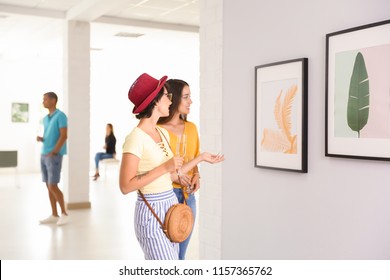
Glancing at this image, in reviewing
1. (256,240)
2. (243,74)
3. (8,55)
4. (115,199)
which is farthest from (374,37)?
(8,55)

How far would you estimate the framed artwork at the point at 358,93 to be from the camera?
272cm

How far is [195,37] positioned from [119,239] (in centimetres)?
549

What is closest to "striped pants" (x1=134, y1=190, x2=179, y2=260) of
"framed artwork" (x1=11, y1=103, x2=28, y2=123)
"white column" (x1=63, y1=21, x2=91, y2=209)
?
"white column" (x1=63, y1=21, x2=91, y2=209)

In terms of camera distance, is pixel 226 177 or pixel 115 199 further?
pixel 115 199

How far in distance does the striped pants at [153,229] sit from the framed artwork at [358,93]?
1042 millimetres

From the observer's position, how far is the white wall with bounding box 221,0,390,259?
9.45ft

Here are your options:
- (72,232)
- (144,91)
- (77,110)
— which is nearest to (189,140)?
(144,91)

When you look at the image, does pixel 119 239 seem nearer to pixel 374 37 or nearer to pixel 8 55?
pixel 374 37

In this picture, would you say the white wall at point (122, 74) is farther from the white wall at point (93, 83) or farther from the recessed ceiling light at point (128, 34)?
the recessed ceiling light at point (128, 34)

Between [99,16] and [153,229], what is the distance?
243 inches

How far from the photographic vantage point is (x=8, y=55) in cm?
1390

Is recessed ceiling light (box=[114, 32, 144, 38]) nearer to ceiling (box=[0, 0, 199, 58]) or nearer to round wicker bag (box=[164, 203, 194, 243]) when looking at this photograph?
ceiling (box=[0, 0, 199, 58])

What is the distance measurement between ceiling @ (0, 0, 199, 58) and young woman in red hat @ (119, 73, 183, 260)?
15.5ft

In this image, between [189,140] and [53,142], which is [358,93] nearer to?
[189,140]
